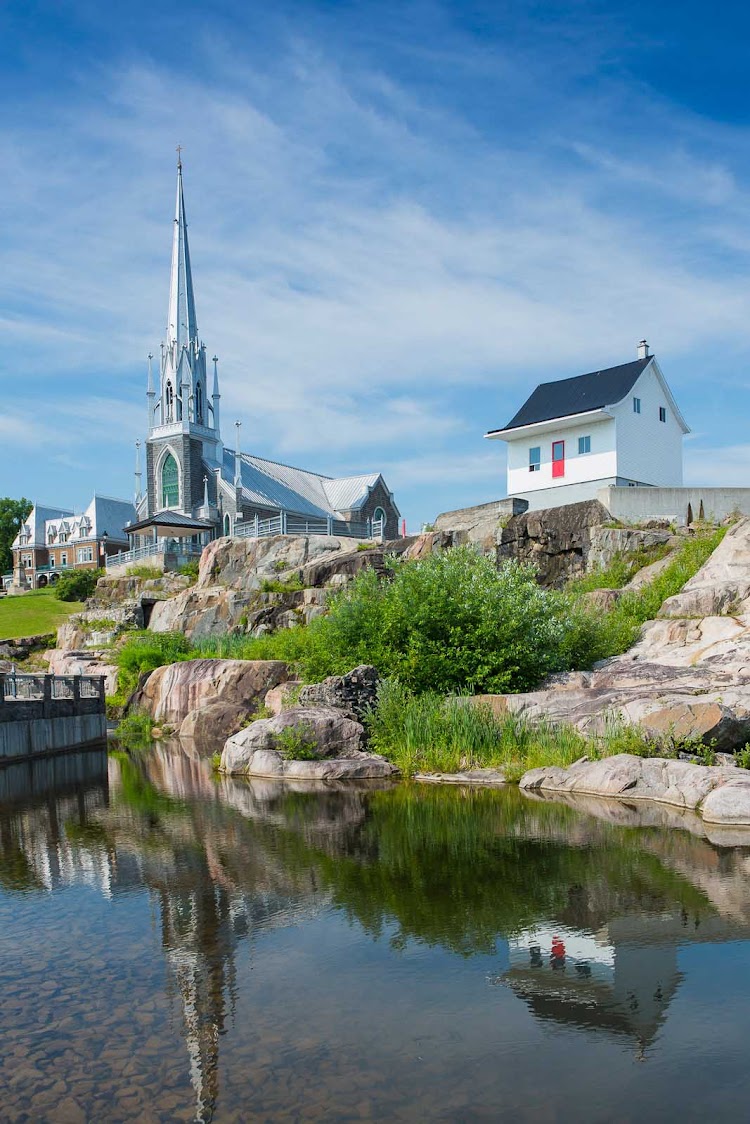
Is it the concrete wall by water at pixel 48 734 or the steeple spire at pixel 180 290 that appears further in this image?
the steeple spire at pixel 180 290

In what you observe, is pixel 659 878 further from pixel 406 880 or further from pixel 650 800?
pixel 650 800

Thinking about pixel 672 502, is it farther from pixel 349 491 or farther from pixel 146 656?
pixel 349 491

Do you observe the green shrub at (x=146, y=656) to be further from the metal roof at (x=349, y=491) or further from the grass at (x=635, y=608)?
the metal roof at (x=349, y=491)

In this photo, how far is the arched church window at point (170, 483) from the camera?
7469 centimetres

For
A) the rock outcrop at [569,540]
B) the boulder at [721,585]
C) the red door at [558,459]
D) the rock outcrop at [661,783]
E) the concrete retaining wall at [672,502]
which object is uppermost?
the red door at [558,459]

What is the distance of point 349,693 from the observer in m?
22.8

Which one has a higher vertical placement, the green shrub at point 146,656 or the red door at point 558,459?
the red door at point 558,459

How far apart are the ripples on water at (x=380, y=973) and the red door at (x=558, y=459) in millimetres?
31051

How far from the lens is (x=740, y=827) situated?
1348cm

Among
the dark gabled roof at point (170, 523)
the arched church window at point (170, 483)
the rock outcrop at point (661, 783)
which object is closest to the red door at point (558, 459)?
the rock outcrop at point (661, 783)

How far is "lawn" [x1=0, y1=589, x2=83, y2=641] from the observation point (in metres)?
54.4

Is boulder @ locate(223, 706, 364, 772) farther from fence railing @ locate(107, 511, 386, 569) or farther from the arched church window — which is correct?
the arched church window

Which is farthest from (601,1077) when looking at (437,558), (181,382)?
(181,382)

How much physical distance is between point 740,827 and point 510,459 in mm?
34110
